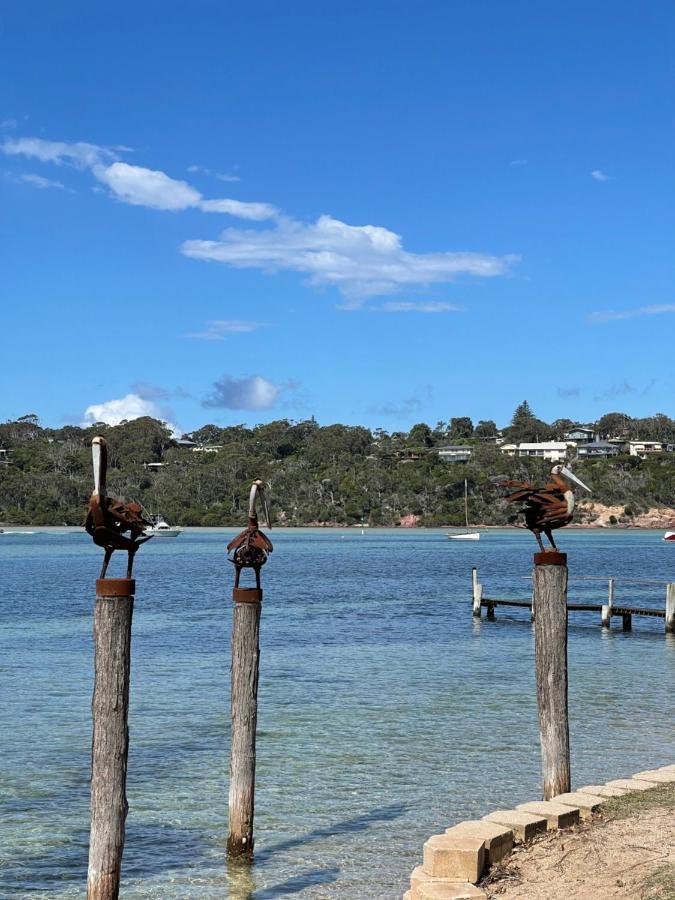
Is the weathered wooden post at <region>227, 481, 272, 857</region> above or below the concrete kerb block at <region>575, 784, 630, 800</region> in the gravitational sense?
above

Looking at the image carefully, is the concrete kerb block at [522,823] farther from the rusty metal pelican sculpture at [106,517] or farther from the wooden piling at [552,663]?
the rusty metal pelican sculpture at [106,517]

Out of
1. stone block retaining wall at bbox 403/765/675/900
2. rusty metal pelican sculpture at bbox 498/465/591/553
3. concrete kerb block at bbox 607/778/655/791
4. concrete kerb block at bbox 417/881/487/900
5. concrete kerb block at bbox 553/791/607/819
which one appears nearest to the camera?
concrete kerb block at bbox 417/881/487/900

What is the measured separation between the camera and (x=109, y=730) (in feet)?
28.8

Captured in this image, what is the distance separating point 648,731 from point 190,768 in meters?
7.65

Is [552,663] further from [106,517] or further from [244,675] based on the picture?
[106,517]

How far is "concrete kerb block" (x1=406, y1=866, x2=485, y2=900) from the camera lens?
26.8 feet

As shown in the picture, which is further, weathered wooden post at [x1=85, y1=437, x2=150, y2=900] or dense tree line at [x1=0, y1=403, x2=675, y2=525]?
dense tree line at [x1=0, y1=403, x2=675, y2=525]

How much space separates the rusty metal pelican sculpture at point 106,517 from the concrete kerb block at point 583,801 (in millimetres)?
4686

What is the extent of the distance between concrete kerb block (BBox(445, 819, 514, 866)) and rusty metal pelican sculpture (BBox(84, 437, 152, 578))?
3.61 metres

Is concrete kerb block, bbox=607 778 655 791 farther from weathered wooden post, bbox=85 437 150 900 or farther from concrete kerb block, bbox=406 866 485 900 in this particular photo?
weathered wooden post, bbox=85 437 150 900

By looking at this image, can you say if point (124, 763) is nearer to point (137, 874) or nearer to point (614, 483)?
point (137, 874)

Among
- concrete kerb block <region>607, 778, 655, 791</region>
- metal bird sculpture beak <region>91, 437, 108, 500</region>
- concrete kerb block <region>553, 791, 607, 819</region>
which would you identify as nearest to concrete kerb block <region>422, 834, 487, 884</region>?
concrete kerb block <region>553, 791, 607, 819</region>

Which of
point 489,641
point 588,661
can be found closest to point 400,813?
point 588,661

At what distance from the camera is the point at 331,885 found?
10789mm
